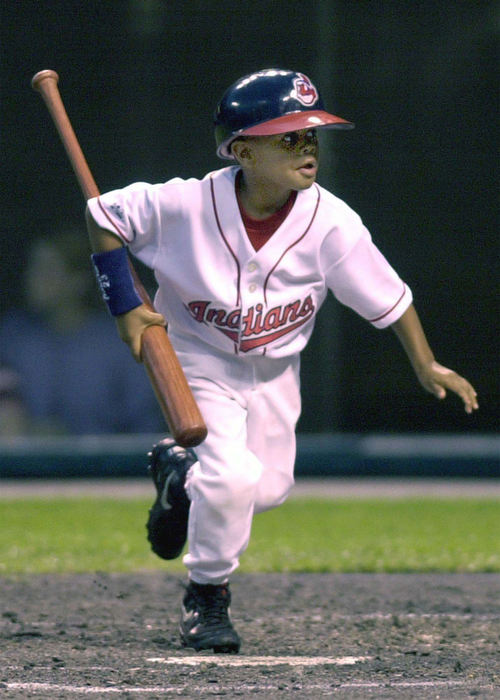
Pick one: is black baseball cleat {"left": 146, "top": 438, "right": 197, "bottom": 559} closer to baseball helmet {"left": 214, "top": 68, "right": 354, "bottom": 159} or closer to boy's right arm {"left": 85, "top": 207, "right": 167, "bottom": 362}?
boy's right arm {"left": 85, "top": 207, "right": 167, "bottom": 362}

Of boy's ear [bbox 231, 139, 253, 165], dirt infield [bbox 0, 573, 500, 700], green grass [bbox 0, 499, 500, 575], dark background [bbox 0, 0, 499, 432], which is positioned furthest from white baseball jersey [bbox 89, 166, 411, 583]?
dark background [bbox 0, 0, 499, 432]

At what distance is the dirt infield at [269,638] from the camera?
357 cm

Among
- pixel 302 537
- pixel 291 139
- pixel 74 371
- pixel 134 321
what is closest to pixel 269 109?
pixel 291 139

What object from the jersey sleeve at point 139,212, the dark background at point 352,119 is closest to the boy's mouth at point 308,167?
the jersey sleeve at point 139,212

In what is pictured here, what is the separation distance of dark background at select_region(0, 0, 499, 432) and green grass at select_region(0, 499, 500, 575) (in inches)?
45.6

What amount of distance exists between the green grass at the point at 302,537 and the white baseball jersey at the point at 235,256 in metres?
Answer: 1.82

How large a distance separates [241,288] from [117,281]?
1.19 feet

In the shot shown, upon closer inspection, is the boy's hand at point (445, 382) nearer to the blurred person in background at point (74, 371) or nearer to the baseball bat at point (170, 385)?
the baseball bat at point (170, 385)

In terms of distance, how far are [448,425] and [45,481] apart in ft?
8.19

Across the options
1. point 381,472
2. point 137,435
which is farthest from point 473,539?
point 137,435

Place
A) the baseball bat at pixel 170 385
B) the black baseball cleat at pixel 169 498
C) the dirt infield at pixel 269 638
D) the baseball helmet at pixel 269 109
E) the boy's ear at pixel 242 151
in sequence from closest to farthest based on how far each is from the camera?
the dirt infield at pixel 269 638
the baseball bat at pixel 170 385
the baseball helmet at pixel 269 109
the boy's ear at pixel 242 151
the black baseball cleat at pixel 169 498

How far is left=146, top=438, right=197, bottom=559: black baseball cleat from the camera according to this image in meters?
4.53

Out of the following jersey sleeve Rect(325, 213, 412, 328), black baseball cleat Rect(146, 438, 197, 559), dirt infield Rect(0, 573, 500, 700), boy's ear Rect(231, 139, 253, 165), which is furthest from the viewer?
black baseball cleat Rect(146, 438, 197, 559)

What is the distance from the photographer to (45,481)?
8.90 m
